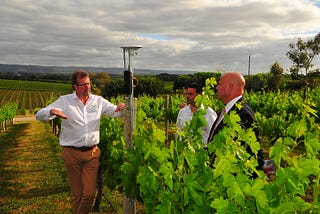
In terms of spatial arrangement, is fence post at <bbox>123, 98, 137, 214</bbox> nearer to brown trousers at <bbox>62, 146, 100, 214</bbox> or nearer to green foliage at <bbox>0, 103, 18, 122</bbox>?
brown trousers at <bbox>62, 146, 100, 214</bbox>

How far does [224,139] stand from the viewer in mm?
2111

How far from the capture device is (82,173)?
4.58 meters

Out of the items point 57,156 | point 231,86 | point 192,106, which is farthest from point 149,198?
point 57,156

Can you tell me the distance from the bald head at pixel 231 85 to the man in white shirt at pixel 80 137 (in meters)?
1.47

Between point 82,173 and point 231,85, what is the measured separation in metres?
2.39

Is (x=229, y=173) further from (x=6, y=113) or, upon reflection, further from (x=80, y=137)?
(x=6, y=113)

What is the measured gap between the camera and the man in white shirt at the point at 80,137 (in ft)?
14.6

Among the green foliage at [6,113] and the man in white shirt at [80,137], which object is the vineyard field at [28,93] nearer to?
A: the green foliage at [6,113]

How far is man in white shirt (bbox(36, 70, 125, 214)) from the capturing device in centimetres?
445

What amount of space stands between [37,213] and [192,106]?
151 inches

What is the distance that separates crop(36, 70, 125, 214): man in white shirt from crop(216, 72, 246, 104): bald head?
4.82ft

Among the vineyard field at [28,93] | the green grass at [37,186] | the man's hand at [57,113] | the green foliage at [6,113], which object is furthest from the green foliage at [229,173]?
the vineyard field at [28,93]

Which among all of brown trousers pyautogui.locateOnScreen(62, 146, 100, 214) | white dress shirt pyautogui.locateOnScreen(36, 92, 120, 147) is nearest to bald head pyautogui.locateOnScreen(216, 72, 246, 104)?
white dress shirt pyautogui.locateOnScreen(36, 92, 120, 147)

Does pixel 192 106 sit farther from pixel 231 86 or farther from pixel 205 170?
pixel 205 170
